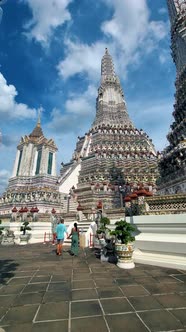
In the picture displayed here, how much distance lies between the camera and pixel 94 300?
414cm

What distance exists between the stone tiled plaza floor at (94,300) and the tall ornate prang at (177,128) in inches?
555

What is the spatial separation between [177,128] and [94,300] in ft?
70.8

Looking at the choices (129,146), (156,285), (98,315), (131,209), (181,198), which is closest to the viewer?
(98,315)

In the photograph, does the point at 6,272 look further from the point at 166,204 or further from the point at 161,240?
the point at 166,204

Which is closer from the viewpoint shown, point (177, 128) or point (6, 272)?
point (6, 272)

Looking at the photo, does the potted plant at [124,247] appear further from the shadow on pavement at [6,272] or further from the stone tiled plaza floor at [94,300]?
the shadow on pavement at [6,272]

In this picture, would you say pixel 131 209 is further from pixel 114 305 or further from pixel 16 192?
pixel 16 192

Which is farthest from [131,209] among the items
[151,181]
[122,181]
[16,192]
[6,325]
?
[16,192]

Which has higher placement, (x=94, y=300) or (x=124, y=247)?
(x=124, y=247)

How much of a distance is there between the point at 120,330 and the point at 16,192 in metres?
35.3

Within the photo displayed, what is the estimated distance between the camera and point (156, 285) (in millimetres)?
5012

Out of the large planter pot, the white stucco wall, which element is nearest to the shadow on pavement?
the large planter pot

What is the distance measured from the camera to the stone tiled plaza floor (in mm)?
3172

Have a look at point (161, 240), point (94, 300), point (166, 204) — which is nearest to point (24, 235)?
point (161, 240)
